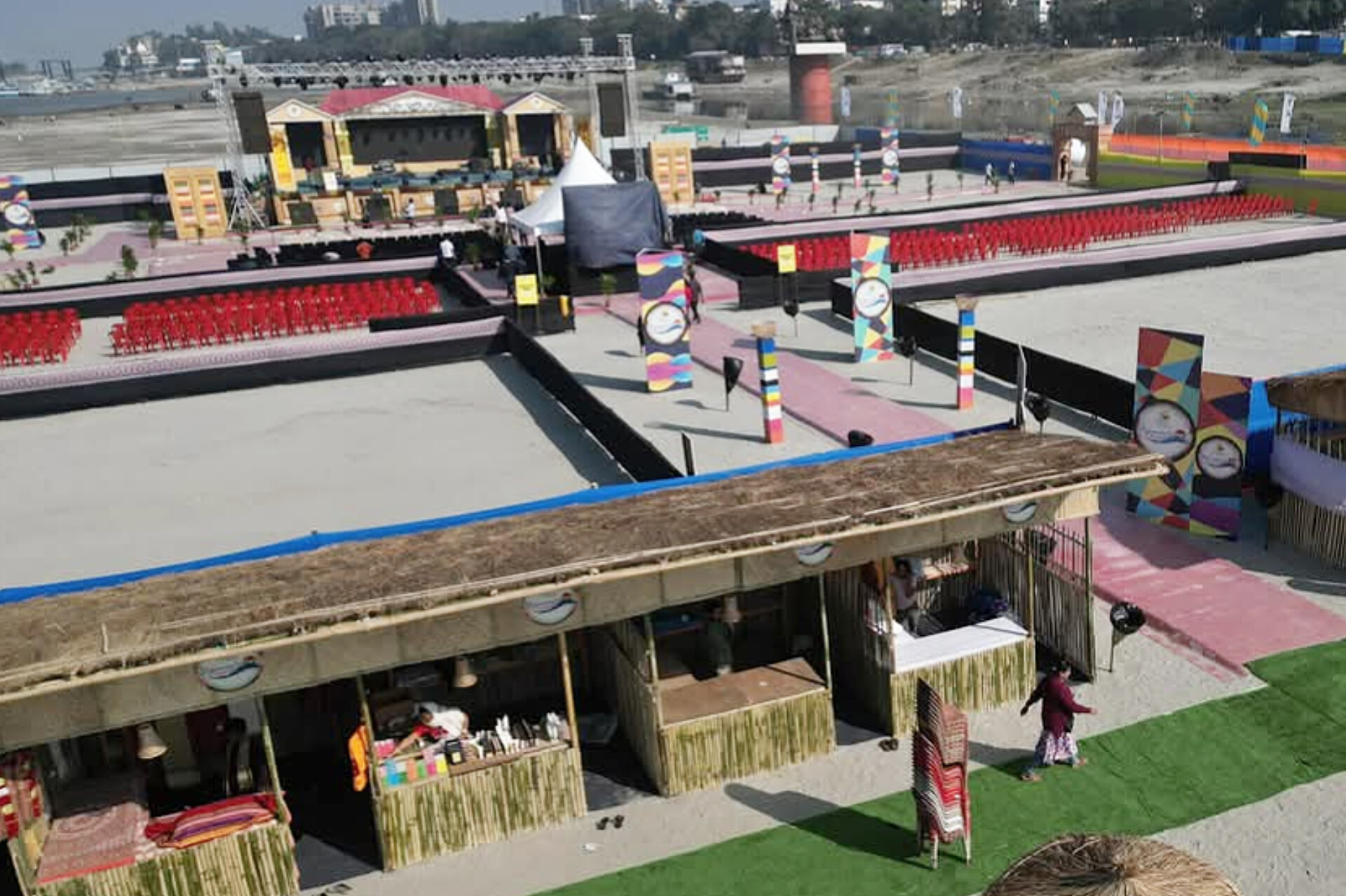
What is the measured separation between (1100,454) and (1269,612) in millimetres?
4138

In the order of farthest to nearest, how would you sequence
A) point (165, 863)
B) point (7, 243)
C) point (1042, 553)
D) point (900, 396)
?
point (7, 243) < point (900, 396) < point (1042, 553) < point (165, 863)

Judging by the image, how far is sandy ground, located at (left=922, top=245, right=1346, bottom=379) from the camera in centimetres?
2322

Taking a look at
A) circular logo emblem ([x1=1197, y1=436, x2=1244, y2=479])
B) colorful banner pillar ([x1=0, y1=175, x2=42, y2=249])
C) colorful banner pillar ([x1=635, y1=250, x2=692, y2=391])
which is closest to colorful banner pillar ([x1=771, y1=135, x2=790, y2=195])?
colorful banner pillar ([x1=635, y1=250, x2=692, y2=391])

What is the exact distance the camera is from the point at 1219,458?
14.9 meters

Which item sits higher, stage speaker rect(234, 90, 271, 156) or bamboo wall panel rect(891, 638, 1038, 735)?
stage speaker rect(234, 90, 271, 156)

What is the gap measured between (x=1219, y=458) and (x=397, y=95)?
168 feet

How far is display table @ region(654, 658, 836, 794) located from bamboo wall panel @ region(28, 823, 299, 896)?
11.5 feet

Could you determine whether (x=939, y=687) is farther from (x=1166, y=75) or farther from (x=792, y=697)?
(x=1166, y=75)

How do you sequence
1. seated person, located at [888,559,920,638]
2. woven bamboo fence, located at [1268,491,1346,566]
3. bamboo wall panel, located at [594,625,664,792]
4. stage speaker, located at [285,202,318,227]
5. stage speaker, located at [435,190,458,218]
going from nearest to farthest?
bamboo wall panel, located at [594,625,664,792] → seated person, located at [888,559,920,638] → woven bamboo fence, located at [1268,491,1346,566] → stage speaker, located at [285,202,318,227] → stage speaker, located at [435,190,458,218]

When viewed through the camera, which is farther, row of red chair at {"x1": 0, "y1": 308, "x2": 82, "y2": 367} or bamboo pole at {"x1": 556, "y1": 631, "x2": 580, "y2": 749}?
row of red chair at {"x1": 0, "y1": 308, "x2": 82, "y2": 367}

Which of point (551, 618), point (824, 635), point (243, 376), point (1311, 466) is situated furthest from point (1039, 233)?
point (551, 618)

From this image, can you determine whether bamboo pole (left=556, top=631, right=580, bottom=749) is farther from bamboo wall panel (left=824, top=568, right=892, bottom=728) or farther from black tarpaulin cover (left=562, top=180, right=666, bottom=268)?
black tarpaulin cover (left=562, top=180, right=666, bottom=268)

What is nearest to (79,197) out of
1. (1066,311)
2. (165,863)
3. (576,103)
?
(1066,311)

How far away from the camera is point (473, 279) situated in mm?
37500
